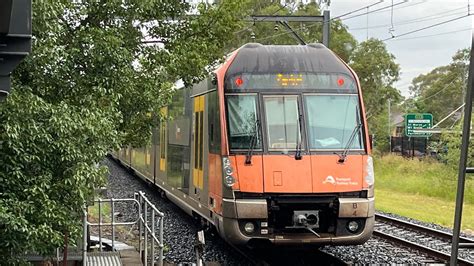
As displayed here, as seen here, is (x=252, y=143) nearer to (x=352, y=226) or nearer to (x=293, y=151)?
(x=293, y=151)

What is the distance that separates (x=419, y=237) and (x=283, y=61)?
18.8 feet

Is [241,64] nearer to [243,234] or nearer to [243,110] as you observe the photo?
[243,110]

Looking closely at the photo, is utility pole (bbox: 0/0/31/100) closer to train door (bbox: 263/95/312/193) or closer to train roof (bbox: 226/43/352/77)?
train door (bbox: 263/95/312/193)

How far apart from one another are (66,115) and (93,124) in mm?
362

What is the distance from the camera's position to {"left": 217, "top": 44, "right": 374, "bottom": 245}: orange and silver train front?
363 inches

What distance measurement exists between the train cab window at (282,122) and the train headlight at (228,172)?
0.65 meters

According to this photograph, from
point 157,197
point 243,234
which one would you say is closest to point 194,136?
point 243,234

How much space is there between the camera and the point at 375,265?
10180 millimetres

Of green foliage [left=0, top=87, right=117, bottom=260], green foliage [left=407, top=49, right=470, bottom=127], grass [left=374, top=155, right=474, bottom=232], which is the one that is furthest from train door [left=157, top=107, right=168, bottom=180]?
green foliage [left=407, top=49, right=470, bottom=127]

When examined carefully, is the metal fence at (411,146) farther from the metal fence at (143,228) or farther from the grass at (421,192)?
the metal fence at (143,228)

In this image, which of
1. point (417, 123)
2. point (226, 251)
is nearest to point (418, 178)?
point (417, 123)

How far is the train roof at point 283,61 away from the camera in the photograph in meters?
9.95

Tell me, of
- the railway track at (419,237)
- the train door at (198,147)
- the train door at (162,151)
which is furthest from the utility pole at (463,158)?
the train door at (162,151)

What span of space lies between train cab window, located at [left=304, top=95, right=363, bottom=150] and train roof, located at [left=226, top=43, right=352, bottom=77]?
0.47 metres
